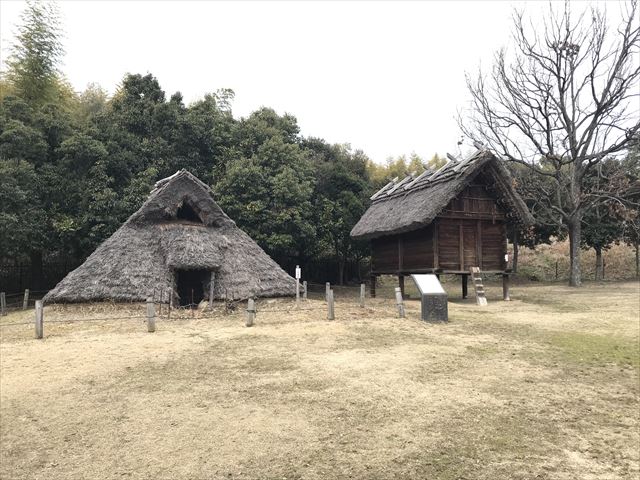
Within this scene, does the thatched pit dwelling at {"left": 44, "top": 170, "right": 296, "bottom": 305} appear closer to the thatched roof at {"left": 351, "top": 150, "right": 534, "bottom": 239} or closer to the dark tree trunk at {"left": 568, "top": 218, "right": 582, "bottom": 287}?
the thatched roof at {"left": 351, "top": 150, "right": 534, "bottom": 239}

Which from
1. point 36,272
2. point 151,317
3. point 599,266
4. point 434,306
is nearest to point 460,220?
point 434,306

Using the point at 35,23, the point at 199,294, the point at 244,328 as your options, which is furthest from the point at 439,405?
the point at 35,23

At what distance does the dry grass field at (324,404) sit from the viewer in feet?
15.2

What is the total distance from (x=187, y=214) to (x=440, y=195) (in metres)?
10.4

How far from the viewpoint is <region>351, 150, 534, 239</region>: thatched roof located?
16547 millimetres

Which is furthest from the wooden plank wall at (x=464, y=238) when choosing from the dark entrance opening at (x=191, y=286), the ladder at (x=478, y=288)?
the dark entrance opening at (x=191, y=286)

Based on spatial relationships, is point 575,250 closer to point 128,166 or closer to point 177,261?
point 177,261

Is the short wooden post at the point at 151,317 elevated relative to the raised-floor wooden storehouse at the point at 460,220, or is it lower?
lower

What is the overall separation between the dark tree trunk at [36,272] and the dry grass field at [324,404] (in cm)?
1303

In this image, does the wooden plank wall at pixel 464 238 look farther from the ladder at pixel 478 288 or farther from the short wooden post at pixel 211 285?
the short wooden post at pixel 211 285

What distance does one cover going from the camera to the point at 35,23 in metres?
21.5

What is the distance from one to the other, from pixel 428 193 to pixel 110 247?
12.5 m

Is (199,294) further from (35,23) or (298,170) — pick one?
(35,23)

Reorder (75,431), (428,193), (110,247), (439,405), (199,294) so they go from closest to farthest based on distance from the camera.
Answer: (75,431)
(439,405)
(110,247)
(199,294)
(428,193)
